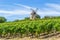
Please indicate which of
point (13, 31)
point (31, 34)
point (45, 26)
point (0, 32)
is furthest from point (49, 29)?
point (0, 32)

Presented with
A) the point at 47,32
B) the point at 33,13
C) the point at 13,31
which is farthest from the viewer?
the point at 33,13

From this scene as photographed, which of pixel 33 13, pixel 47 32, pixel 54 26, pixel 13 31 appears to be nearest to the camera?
pixel 54 26

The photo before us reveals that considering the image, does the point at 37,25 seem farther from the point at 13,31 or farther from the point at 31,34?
the point at 13,31

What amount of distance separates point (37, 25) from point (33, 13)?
61.5ft

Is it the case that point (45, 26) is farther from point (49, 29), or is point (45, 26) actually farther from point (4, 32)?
point (4, 32)

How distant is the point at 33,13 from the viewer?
151ft

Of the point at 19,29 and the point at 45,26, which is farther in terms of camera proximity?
the point at 19,29

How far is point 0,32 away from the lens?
102 ft

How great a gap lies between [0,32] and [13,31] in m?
2.41

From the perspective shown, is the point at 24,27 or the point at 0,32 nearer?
the point at 24,27

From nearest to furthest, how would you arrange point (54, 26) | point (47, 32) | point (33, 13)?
point (54, 26) < point (47, 32) < point (33, 13)

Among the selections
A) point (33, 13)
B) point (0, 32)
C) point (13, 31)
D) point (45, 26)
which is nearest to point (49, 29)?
point (45, 26)

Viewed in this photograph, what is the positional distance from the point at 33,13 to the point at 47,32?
1872 cm

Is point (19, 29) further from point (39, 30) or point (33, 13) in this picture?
point (33, 13)
